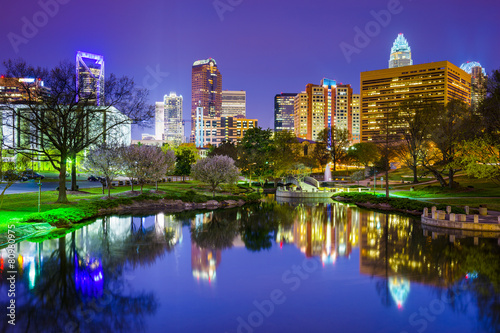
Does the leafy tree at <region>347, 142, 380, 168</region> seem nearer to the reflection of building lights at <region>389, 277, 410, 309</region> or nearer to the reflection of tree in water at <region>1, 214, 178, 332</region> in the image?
the reflection of building lights at <region>389, 277, 410, 309</region>

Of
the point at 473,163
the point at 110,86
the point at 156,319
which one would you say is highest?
the point at 110,86

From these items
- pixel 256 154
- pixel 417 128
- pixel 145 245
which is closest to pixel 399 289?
pixel 145 245

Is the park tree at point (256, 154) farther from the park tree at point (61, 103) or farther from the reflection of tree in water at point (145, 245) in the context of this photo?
the reflection of tree in water at point (145, 245)

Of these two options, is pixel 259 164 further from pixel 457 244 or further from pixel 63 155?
pixel 457 244

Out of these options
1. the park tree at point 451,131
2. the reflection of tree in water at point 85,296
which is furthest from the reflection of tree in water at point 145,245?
the park tree at point 451,131

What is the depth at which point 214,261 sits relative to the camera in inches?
733

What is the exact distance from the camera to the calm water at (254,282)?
37.8ft

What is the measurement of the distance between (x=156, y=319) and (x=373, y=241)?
633 inches

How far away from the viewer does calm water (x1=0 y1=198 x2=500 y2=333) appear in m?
11.5

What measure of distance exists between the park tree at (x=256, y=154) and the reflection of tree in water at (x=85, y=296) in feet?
161

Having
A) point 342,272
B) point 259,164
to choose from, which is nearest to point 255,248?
point 342,272

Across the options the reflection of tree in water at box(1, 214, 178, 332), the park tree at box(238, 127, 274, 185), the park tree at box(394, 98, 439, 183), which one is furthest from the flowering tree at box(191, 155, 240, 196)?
the park tree at box(394, 98, 439, 183)

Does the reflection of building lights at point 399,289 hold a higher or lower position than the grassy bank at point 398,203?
lower

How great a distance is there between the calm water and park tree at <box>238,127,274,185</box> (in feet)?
138
